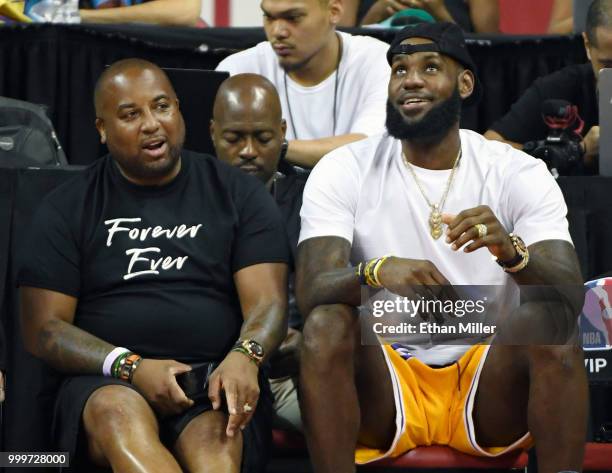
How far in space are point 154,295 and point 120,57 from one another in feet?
6.67

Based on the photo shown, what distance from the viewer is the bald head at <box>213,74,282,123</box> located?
13.6 feet

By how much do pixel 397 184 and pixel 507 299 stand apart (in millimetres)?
453

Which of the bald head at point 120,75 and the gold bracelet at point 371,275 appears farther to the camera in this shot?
the bald head at point 120,75

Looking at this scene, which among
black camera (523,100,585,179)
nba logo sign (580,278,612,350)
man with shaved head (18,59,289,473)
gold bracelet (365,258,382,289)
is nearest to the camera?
man with shaved head (18,59,289,473)

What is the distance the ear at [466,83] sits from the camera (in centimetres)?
380

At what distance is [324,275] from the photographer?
3297 millimetres

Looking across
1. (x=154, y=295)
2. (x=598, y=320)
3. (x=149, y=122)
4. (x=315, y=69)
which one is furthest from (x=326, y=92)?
(x=154, y=295)

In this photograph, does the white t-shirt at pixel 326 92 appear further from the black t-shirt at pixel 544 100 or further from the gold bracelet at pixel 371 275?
the gold bracelet at pixel 371 275

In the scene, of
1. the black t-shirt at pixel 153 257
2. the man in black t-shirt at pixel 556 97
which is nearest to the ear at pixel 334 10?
the man in black t-shirt at pixel 556 97

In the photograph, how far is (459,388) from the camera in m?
3.36

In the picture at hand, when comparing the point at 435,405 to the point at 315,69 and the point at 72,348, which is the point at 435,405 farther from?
the point at 315,69

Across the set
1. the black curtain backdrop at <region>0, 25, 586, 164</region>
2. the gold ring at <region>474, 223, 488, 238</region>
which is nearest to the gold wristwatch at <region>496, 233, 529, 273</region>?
the gold ring at <region>474, 223, 488, 238</region>

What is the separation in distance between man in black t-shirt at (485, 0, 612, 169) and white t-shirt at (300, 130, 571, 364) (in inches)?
47.3

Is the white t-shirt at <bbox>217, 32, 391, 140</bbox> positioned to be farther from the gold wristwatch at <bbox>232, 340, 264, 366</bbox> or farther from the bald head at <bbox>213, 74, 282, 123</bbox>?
the gold wristwatch at <bbox>232, 340, 264, 366</bbox>
